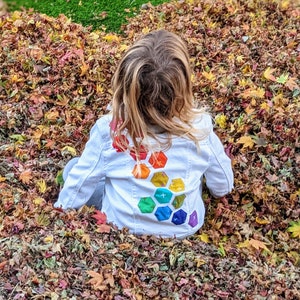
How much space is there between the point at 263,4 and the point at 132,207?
3.17 m

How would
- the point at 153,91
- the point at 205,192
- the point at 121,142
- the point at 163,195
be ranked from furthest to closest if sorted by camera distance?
the point at 205,192 → the point at 163,195 → the point at 121,142 → the point at 153,91

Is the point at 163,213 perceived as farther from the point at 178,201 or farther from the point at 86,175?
the point at 86,175

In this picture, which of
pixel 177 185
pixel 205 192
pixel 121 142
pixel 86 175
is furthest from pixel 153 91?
pixel 205 192

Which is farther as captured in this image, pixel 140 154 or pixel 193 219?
pixel 193 219

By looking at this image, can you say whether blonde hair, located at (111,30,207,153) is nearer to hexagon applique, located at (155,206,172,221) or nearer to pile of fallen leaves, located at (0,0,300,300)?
hexagon applique, located at (155,206,172,221)

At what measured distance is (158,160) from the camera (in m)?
2.79

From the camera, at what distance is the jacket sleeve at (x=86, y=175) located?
2.90 m

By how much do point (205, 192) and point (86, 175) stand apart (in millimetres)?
885

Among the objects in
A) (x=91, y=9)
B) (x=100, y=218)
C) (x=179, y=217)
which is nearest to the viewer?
(x=179, y=217)

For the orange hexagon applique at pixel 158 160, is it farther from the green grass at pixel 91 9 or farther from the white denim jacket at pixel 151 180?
the green grass at pixel 91 9

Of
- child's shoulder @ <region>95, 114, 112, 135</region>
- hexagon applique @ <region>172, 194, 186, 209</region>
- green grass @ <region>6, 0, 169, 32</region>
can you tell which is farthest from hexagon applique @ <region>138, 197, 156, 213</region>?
green grass @ <region>6, 0, 169, 32</region>

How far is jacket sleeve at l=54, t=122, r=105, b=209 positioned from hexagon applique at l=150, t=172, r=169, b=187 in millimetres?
301

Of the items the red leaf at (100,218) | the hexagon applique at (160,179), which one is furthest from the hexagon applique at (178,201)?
the red leaf at (100,218)

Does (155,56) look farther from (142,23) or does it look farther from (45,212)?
(142,23)
